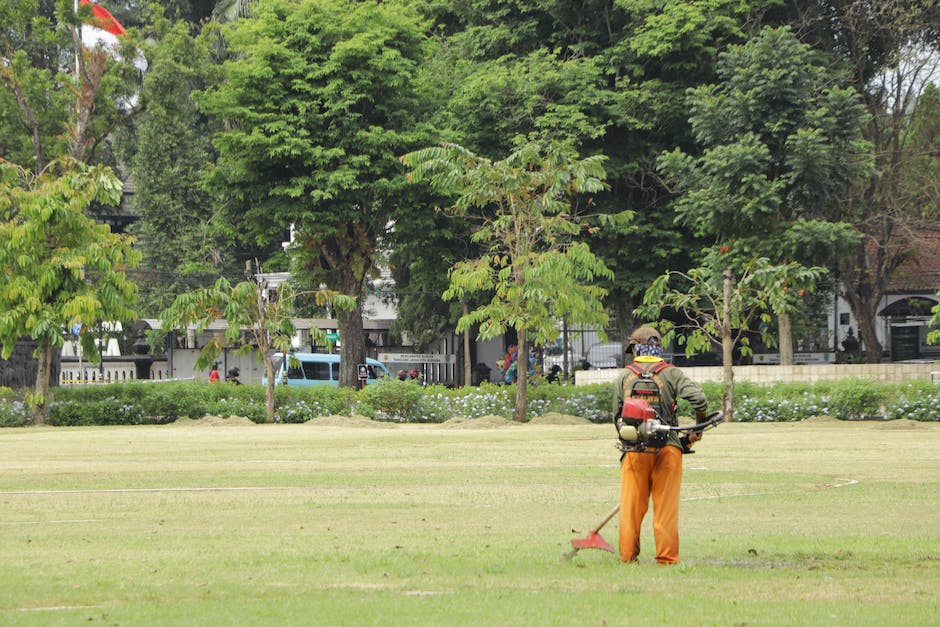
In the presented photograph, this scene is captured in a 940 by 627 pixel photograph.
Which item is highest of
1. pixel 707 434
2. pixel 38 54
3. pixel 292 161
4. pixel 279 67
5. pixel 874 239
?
pixel 38 54

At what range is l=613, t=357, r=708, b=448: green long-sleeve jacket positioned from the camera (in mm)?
10320

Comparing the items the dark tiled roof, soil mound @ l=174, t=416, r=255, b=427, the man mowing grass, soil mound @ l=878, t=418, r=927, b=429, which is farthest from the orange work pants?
the dark tiled roof

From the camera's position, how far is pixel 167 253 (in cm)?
6725

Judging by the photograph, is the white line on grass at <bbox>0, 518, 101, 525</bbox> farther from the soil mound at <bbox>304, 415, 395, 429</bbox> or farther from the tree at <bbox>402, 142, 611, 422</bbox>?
the tree at <bbox>402, 142, 611, 422</bbox>

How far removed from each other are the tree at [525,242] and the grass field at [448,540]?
11.6 m

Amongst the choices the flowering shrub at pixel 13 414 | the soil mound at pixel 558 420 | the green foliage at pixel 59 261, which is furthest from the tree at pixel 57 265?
the soil mound at pixel 558 420

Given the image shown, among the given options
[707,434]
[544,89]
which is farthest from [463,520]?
[544,89]

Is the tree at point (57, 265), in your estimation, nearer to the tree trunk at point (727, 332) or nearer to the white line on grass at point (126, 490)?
the tree trunk at point (727, 332)

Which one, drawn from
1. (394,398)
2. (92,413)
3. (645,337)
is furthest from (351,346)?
(645,337)

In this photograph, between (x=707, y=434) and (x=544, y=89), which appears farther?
(x=544, y=89)

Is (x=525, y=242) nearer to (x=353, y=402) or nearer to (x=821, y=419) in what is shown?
(x=353, y=402)

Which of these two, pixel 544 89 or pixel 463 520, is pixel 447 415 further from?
pixel 463 520

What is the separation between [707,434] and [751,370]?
8650mm

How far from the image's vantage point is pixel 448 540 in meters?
11.6
